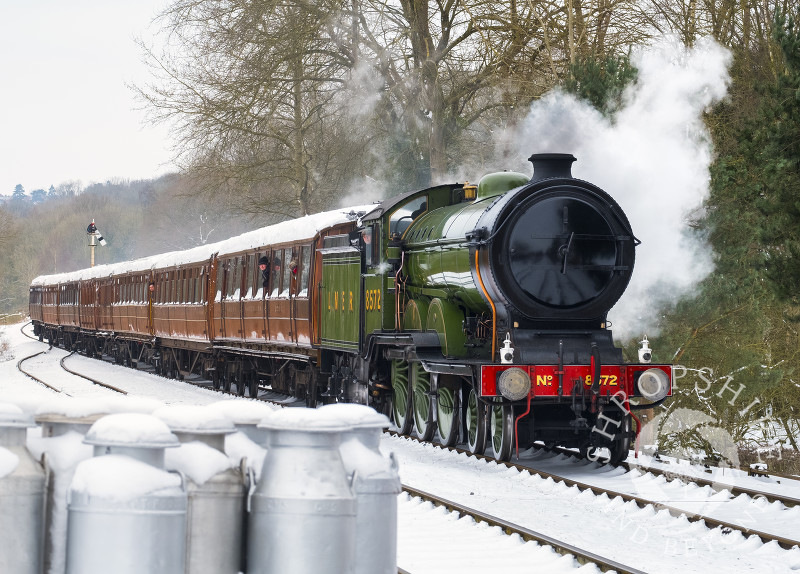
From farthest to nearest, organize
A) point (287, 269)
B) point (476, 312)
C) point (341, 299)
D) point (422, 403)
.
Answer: point (287, 269) → point (341, 299) → point (422, 403) → point (476, 312)

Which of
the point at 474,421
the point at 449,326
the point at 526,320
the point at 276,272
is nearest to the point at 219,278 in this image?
the point at 276,272

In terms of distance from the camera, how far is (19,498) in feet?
8.59

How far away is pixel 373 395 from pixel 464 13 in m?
15.1

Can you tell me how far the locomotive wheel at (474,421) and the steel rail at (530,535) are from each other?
2430 mm

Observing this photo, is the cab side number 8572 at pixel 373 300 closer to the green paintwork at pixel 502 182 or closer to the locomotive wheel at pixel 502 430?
the green paintwork at pixel 502 182

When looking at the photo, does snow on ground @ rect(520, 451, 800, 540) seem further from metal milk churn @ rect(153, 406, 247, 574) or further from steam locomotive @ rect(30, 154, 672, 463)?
metal milk churn @ rect(153, 406, 247, 574)

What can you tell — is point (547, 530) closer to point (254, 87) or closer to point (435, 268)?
point (435, 268)

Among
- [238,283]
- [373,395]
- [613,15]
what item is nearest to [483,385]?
[373,395]

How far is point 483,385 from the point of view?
33.7 ft

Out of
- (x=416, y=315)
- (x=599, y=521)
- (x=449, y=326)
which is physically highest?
(x=416, y=315)

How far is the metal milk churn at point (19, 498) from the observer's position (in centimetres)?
259

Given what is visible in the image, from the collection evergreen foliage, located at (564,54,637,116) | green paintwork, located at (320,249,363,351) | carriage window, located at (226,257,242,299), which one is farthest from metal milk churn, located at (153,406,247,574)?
carriage window, located at (226,257,242,299)

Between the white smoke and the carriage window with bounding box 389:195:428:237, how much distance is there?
2.43m

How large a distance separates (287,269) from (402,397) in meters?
5.08
